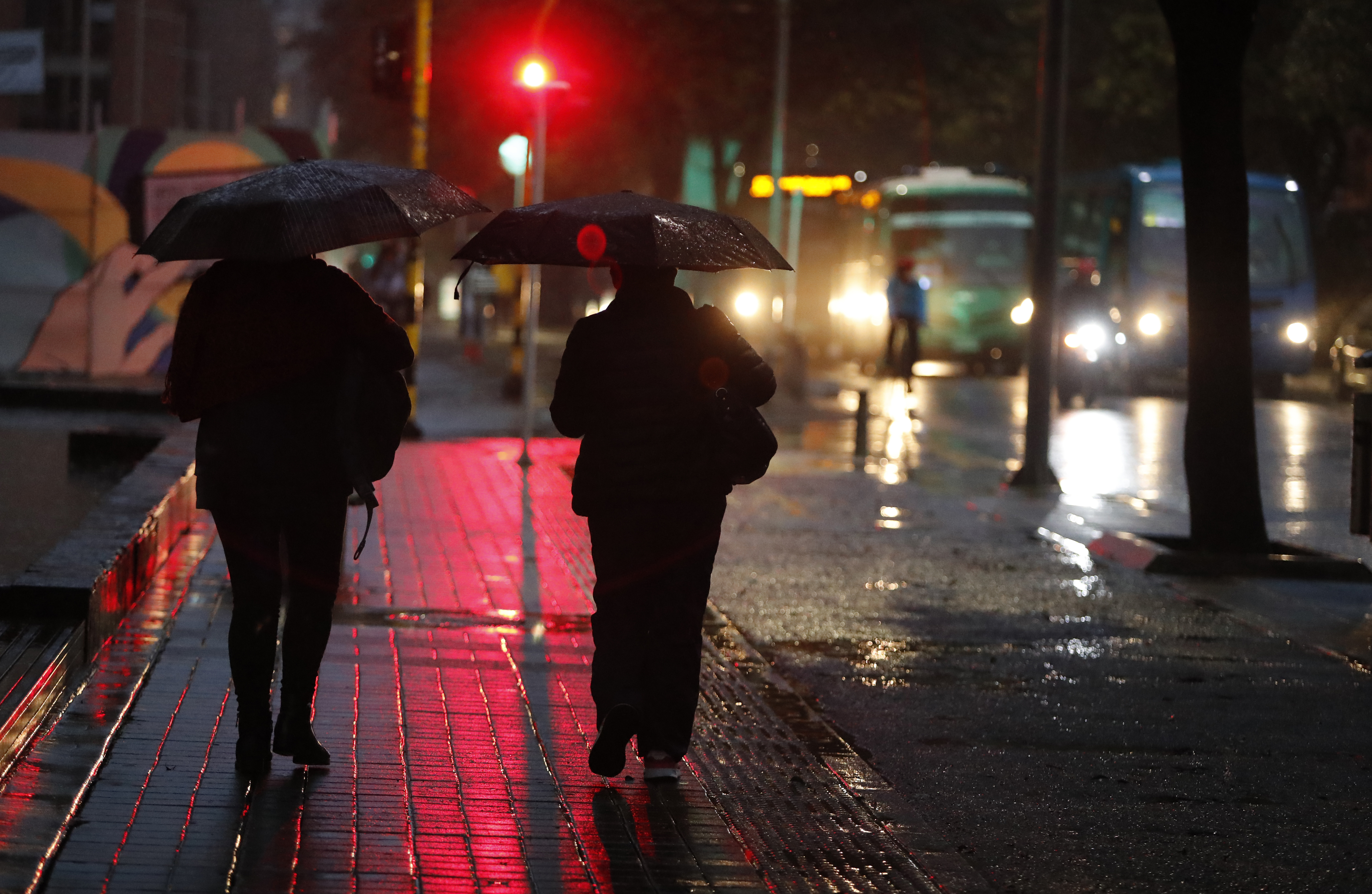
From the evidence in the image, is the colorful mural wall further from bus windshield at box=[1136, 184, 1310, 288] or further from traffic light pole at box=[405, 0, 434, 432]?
bus windshield at box=[1136, 184, 1310, 288]

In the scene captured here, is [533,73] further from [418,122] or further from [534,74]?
[418,122]

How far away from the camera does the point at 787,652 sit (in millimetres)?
8461

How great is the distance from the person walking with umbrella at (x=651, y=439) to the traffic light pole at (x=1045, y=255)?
9694 mm

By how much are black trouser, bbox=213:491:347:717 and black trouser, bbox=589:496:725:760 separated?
2.62 feet

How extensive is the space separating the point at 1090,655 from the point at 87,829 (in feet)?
15.8

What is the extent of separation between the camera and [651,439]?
5.91 metres

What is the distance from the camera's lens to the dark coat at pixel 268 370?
5.66 m

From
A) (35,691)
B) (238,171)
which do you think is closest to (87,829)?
(35,691)

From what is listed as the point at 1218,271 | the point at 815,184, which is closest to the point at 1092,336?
the point at 815,184

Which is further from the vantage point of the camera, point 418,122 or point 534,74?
point 418,122

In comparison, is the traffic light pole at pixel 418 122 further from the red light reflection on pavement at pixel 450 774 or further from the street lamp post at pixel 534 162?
the red light reflection on pavement at pixel 450 774

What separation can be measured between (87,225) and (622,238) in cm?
1908

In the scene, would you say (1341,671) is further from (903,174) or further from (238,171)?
(903,174)

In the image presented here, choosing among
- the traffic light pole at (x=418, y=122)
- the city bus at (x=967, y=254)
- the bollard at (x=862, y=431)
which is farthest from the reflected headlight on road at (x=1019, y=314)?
the traffic light pole at (x=418, y=122)
